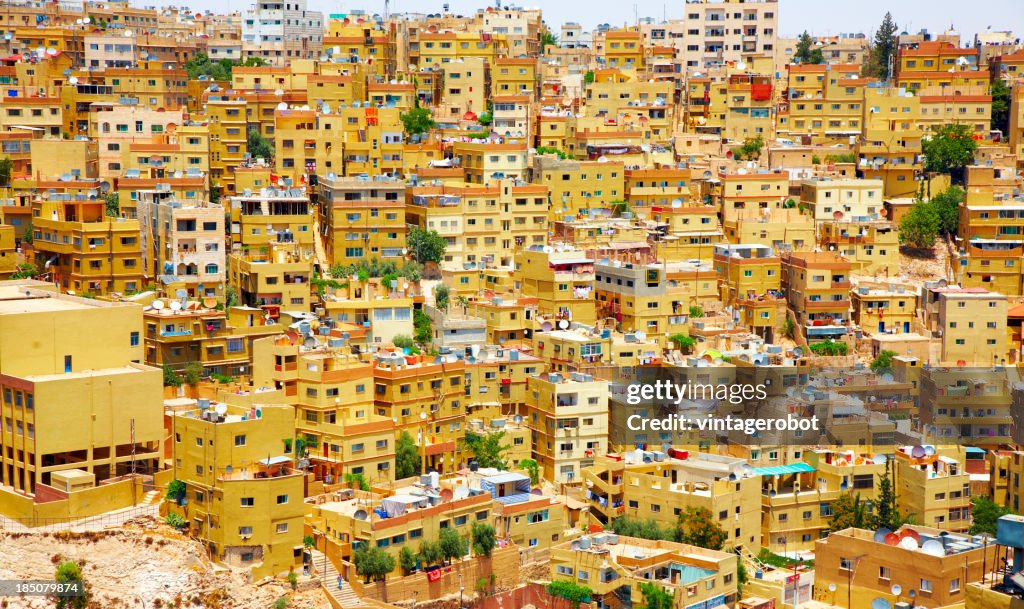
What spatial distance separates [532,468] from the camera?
3350 cm

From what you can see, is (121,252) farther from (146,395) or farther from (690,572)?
(690,572)

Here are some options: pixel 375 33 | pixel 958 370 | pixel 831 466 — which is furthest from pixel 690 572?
pixel 375 33

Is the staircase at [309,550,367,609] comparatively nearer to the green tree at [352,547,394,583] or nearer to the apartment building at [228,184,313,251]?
the green tree at [352,547,394,583]

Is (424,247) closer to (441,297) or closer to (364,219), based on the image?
(364,219)

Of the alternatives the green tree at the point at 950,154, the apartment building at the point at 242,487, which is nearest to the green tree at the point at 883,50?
the green tree at the point at 950,154

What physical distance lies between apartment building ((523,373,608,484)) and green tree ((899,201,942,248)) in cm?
1422

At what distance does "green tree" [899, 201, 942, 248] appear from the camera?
46.3 metres

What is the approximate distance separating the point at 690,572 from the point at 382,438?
18.4 feet

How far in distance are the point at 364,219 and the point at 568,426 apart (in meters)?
9.20

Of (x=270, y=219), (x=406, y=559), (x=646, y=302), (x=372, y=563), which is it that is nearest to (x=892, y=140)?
(x=646, y=302)

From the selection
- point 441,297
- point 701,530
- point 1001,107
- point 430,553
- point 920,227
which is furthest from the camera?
point 1001,107

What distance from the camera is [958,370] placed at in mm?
38125

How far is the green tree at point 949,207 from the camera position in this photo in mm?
47000

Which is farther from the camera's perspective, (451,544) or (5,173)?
(5,173)
